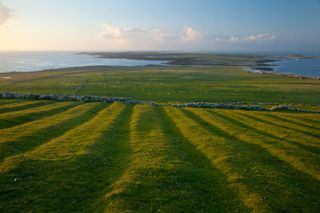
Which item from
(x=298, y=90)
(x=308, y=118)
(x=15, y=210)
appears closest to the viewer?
(x=15, y=210)

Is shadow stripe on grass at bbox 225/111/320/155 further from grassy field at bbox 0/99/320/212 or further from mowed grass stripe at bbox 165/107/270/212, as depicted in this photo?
mowed grass stripe at bbox 165/107/270/212

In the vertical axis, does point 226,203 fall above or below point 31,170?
below

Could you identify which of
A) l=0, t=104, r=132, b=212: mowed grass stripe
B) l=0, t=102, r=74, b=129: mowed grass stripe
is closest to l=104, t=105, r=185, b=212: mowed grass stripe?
l=0, t=104, r=132, b=212: mowed grass stripe

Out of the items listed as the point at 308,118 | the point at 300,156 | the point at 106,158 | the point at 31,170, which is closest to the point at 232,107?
the point at 308,118

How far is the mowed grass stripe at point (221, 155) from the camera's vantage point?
59.7ft

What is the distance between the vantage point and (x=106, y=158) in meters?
25.3

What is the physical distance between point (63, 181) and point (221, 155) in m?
14.4

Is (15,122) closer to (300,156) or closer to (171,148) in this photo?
(171,148)

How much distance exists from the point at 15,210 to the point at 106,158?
9736 mm

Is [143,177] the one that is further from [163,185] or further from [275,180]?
[275,180]

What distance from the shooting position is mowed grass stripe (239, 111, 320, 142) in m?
34.6

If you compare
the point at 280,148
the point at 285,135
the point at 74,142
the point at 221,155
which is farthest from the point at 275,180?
the point at 74,142

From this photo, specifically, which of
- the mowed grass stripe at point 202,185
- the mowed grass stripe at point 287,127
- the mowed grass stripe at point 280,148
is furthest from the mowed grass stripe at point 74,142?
the mowed grass stripe at point 287,127

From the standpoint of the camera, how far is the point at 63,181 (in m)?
19.9
